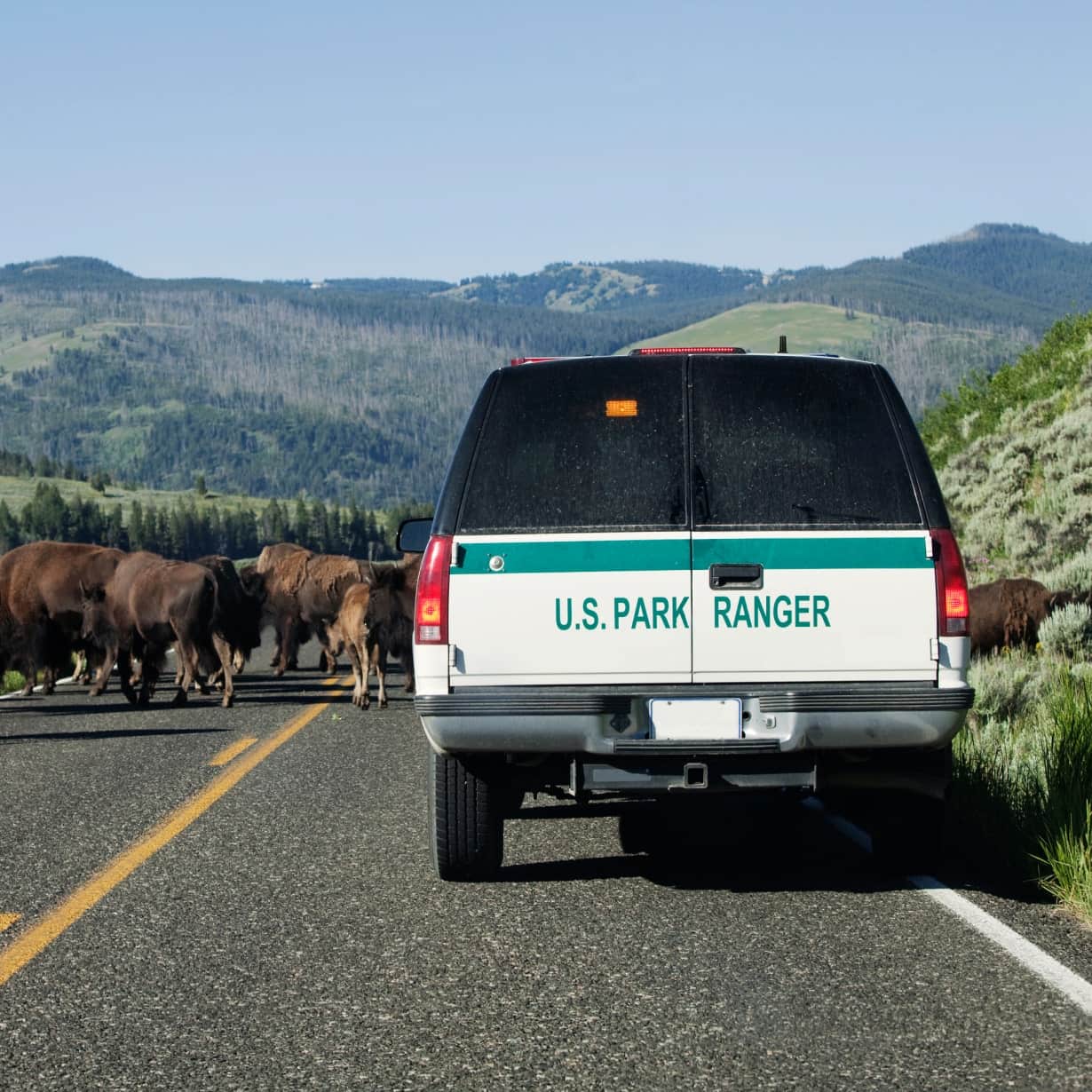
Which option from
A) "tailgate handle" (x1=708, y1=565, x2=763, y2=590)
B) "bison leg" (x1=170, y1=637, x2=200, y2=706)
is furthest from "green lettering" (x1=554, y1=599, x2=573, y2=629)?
"bison leg" (x1=170, y1=637, x2=200, y2=706)

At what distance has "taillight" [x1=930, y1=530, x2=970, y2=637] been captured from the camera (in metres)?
6.48

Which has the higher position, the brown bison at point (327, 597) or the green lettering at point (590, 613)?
the green lettering at point (590, 613)

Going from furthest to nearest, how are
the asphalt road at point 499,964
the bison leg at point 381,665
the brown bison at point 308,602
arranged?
1. the brown bison at point 308,602
2. the bison leg at point 381,665
3. the asphalt road at point 499,964

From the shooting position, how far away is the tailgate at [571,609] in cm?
651

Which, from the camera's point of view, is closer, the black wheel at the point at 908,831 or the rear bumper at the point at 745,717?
the rear bumper at the point at 745,717

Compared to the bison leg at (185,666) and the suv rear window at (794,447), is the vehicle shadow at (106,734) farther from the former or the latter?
the suv rear window at (794,447)

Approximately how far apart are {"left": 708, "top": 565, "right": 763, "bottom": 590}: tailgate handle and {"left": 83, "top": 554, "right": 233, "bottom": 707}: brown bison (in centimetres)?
1099

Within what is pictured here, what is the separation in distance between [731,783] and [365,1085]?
2514mm

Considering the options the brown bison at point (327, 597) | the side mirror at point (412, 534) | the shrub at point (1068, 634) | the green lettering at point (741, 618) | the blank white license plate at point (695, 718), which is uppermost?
the side mirror at point (412, 534)

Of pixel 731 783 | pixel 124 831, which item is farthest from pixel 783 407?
pixel 124 831

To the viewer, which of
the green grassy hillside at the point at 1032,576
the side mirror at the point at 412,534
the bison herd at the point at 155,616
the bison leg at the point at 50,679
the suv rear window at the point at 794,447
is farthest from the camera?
the bison leg at the point at 50,679

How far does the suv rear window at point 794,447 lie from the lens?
657 cm

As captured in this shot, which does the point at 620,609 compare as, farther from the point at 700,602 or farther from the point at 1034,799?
the point at 1034,799

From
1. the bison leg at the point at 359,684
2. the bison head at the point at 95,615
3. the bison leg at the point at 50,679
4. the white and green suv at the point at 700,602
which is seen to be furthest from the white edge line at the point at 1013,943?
the bison leg at the point at 50,679
